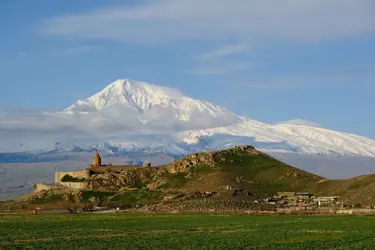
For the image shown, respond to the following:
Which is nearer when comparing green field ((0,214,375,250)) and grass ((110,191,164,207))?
green field ((0,214,375,250))

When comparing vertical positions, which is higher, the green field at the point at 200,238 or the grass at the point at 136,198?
the grass at the point at 136,198

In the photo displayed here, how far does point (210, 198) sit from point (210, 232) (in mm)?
91507

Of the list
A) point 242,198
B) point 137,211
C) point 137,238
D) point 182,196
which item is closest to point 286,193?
point 242,198

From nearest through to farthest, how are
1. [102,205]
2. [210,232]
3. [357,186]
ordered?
[210,232] < [357,186] < [102,205]

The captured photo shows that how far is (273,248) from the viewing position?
204ft

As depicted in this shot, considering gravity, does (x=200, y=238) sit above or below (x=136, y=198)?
below

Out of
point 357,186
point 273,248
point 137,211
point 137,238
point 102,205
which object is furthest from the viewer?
point 102,205

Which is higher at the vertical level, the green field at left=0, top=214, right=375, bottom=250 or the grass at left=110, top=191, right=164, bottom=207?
the grass at left=110, top=191, right=164, bottom=207

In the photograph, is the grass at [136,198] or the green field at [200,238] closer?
the green field at [200,238]

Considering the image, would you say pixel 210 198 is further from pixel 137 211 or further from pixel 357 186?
pixel 357 186

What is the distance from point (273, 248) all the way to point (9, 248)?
22896mm

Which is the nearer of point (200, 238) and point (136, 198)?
point (200, 238)

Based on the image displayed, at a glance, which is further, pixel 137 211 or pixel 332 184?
pixel 332 184

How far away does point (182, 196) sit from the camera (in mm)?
185375
